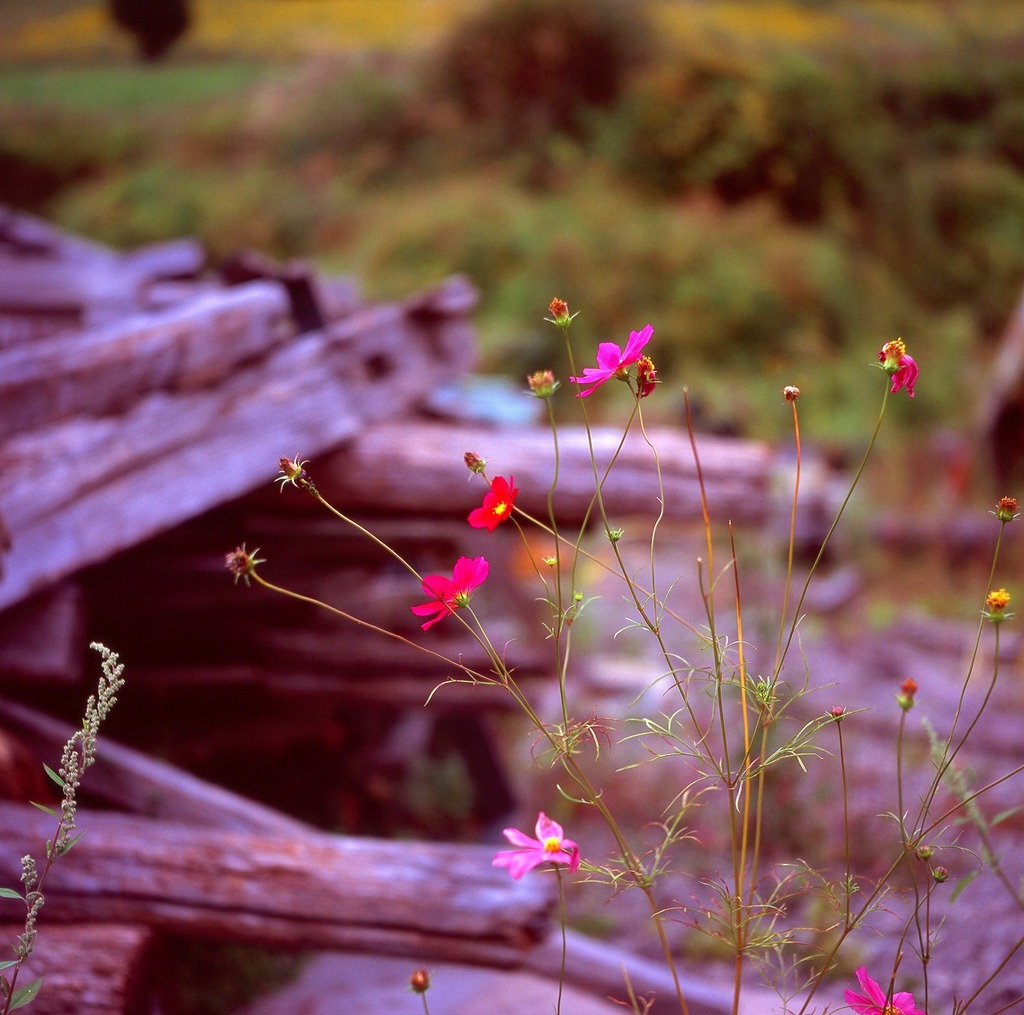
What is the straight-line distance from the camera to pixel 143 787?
2188 mm

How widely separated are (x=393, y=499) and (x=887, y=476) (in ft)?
21.3

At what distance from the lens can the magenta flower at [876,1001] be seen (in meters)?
1.08

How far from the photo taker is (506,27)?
1296cm

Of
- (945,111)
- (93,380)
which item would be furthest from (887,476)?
(93,380)

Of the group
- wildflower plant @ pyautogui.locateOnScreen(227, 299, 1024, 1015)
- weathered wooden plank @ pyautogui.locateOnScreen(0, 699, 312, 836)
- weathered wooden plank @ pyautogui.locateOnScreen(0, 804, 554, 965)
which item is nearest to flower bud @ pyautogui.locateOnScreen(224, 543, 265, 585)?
wildflower plant @ pyautogui.locateOnScreen(227, 299, 1024, 1015)

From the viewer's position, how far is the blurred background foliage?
8562mm

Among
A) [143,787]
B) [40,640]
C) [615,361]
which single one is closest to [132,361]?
[40,640]

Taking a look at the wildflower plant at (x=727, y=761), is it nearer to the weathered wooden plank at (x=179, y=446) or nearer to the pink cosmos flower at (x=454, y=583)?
the pink cosmos flower at (x=454, y=583)

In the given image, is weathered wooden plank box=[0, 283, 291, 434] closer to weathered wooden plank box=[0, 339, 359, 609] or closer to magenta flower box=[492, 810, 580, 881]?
weathered wooden plank box=[0, 339, 359, 609]

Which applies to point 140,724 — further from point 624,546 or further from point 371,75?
point 371,75

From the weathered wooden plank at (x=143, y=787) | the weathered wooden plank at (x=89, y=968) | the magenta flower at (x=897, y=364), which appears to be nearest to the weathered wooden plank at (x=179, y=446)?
the weathered wooden plank at (x=143, y=787)

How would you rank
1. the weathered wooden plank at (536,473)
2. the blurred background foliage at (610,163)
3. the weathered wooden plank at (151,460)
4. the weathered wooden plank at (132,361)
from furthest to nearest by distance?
1. the blurred background foliage at (610,163)
2. the weathered wooden plank at (536,473)
3. the weathered wooden plank at (132,361)
4. the weathered wooden plank at (151,460)

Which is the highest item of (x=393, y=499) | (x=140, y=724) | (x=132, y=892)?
(x=393, y=499)

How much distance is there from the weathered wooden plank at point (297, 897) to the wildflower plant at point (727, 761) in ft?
0.64
